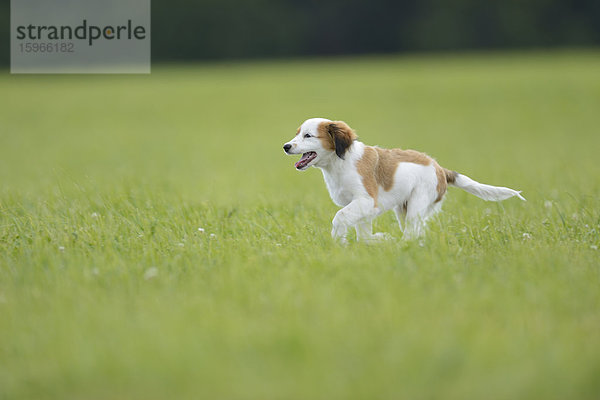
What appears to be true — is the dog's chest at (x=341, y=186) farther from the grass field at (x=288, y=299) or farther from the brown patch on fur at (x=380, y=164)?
the grass field at (x=288, y=299)

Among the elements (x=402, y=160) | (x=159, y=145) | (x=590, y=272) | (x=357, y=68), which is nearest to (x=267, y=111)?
(x=159, y=145)

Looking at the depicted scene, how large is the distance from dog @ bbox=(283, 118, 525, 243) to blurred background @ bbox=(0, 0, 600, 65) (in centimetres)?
5117

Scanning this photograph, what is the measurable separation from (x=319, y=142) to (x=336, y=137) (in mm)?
161

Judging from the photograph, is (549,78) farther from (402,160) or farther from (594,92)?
(402,160)

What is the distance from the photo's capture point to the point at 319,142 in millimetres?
5367

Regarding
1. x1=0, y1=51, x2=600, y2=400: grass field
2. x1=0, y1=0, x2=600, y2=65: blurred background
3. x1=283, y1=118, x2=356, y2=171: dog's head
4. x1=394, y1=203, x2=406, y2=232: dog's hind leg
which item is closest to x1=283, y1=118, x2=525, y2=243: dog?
x1=283, y1=118, x2=356, y2=171: dog's head

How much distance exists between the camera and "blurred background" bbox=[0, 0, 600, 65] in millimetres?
54219

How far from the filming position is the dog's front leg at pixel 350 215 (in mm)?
5141

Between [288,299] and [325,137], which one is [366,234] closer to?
[325,137]

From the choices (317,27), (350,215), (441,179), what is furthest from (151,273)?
(317,27)

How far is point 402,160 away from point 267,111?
68.6 ft

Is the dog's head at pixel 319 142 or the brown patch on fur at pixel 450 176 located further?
the brown patch on fur at pixel 450 176

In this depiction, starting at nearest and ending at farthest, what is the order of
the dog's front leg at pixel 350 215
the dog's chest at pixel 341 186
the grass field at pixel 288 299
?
the grass field at pixel 288 299
the dog's front leg at pixel 350 215
the dog's chest at pixel 341 186

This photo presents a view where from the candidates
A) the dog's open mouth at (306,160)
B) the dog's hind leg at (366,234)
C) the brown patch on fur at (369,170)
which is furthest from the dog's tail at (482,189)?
the dog's open mouth at (306,160)
